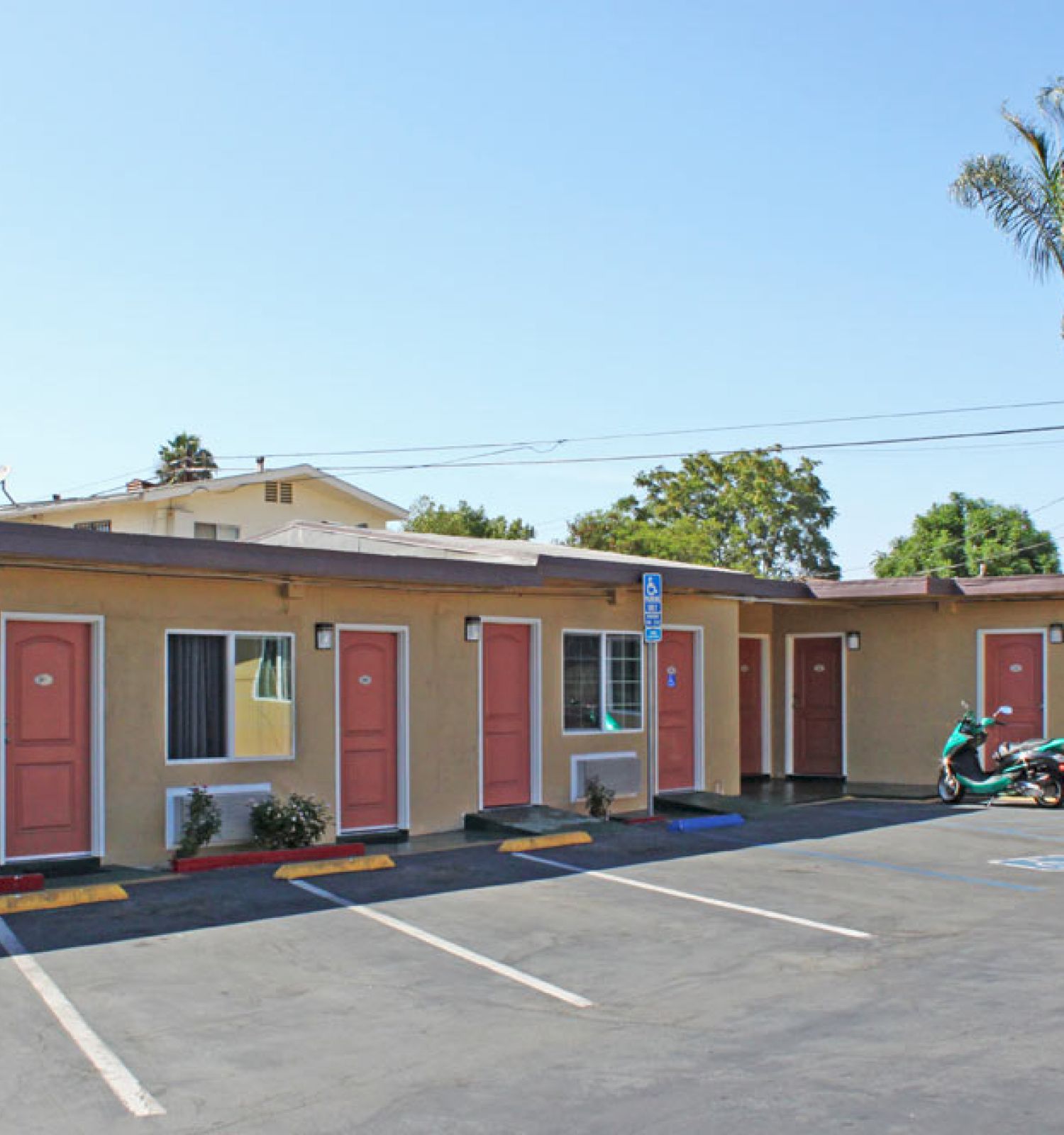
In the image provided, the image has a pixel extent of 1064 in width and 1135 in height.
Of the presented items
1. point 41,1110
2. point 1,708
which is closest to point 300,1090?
point 41,1110

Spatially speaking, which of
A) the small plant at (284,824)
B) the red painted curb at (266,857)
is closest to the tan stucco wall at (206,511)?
the small plant at (284,824)

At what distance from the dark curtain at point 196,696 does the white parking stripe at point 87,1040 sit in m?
3.34

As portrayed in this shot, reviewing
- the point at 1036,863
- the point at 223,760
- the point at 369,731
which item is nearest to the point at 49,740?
the point at 223,760

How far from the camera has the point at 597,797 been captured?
1439cm

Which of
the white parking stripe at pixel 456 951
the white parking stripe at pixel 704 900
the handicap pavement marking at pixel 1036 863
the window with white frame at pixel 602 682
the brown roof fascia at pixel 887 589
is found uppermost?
the brown roof fascia at pixel 887 589

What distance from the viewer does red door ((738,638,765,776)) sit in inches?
766

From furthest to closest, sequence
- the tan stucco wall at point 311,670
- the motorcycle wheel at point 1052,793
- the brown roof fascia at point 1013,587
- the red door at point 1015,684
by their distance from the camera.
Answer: the red door at point 1015,684, the brown roof fascia at point 1013,587, the motorcycle wheel at point 1052,793, the tan stucco wall at point 311,670

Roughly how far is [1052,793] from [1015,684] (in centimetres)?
227

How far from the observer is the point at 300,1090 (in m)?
5.54

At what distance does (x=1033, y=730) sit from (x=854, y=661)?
267 centimetres

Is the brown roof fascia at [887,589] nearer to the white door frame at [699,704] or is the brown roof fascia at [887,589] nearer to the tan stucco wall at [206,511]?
the white door frame at [699,704]

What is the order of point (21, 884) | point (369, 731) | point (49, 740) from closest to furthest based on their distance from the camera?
point (21, 884), point (49, 740), point (369, 731)

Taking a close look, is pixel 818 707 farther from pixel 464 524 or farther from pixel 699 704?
pixel 464 524

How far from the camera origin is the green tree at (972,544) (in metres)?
39.6
